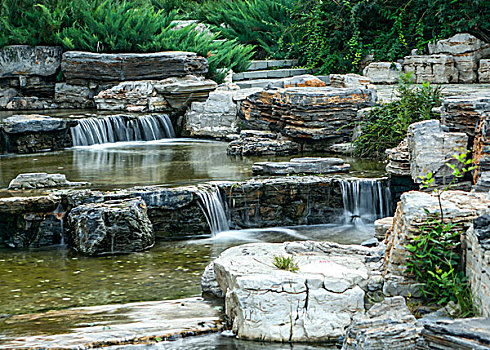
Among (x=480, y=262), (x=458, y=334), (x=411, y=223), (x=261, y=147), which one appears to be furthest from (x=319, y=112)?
(x=458, y=334)

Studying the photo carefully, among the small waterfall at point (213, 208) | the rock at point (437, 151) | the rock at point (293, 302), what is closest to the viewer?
the rock at point (293, 302)

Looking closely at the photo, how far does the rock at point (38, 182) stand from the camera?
29.8 feet

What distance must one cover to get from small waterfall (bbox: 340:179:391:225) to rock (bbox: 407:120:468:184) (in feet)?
3.01

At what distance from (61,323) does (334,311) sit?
213 centimetres

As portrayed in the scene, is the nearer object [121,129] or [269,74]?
[121,129]

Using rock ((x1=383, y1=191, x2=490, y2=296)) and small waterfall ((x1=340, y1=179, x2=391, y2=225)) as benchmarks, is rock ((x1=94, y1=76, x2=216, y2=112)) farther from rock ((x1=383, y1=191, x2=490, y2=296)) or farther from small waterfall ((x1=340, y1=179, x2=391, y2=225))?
rock ((x1=383, y1=191, x2=490, y2=296))

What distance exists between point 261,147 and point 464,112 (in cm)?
402

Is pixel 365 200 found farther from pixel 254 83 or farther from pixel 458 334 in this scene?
pixel 254 83

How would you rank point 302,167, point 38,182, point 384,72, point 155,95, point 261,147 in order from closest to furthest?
point 38,182, point 302,167, point 261,147, point 155,95, point 384,72

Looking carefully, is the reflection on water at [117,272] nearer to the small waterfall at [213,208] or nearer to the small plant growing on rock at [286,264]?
the small waterfall at [213,208]

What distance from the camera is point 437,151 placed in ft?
27.1

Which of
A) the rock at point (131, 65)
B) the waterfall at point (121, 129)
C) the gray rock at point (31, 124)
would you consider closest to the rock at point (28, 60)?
the rock at point (131, 65)

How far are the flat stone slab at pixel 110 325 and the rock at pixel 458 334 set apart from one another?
1.75 metres

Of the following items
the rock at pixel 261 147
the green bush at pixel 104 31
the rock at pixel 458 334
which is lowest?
the rock at pixel 458 334
